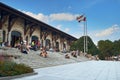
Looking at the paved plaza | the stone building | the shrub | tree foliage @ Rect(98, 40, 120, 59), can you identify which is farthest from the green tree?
the shrub

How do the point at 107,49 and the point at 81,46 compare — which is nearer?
the point at 81,46

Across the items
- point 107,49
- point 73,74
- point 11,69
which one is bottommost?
point 73,74

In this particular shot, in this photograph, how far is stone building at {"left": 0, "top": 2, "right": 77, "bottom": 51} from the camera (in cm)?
2912

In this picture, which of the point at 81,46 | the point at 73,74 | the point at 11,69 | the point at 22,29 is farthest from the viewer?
the point at 81,46

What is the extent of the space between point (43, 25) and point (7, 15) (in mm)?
9150

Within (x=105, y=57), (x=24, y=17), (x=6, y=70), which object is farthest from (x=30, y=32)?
(x=105, y=57)

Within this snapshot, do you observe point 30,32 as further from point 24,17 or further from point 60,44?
point 60,44

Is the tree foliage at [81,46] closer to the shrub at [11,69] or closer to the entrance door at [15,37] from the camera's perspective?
the entrance door at [15,37]

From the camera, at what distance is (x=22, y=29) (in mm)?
34375

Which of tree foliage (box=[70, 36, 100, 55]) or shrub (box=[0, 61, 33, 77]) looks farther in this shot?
tree foliage (box=[70, 36, 100, 55])

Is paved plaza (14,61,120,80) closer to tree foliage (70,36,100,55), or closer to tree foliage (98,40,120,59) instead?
tree foliage (70,36,100,55)

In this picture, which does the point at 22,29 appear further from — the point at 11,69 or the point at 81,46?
the point at 81,46

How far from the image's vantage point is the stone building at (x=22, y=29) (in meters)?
29.1

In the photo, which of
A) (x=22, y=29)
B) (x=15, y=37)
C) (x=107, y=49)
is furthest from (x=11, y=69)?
(x=107, y=49)
